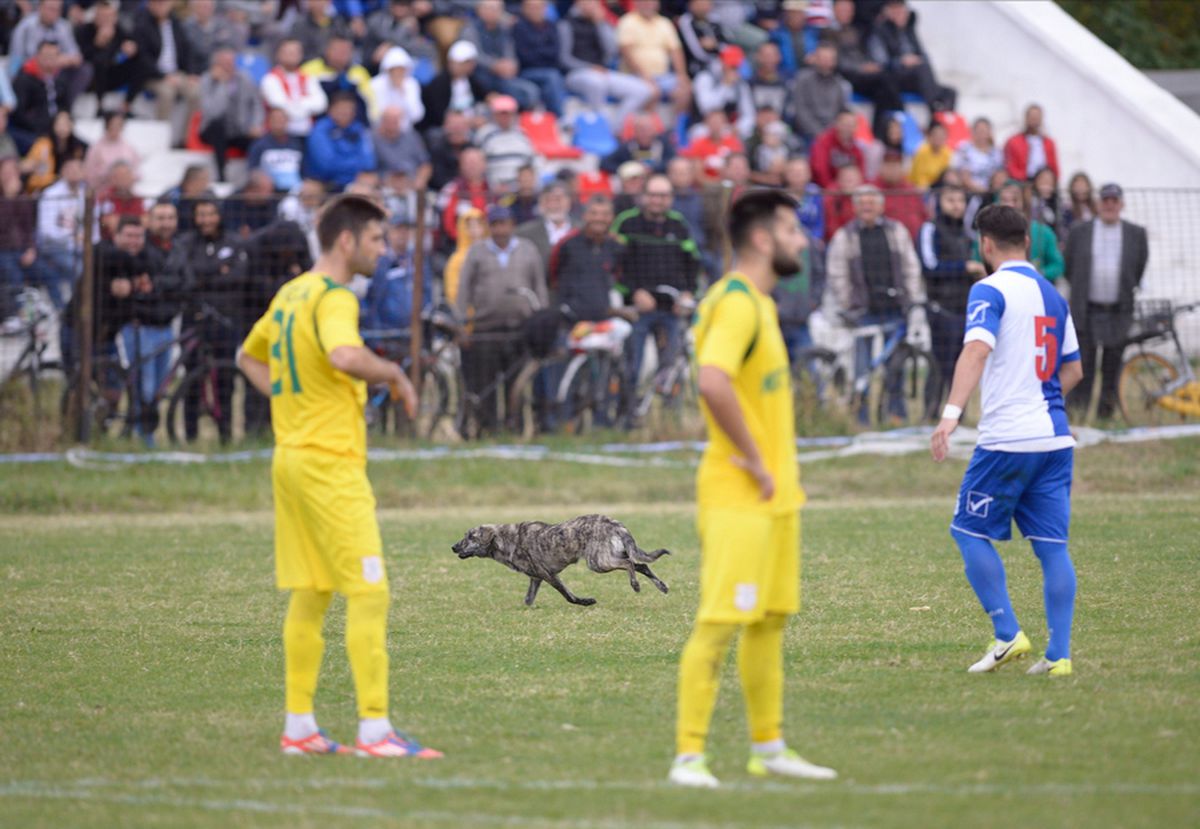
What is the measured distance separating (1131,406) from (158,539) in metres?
9.54

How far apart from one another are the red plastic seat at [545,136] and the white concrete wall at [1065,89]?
6446 mm

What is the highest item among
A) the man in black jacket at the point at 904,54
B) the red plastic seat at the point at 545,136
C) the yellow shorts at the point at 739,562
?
the man in black jacket at the point at 904,54

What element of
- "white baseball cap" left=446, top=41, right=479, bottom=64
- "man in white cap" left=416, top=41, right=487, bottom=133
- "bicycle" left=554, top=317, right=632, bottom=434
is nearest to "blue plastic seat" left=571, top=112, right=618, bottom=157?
"man in white cap" left=416, top=41, right=487, bottom=133

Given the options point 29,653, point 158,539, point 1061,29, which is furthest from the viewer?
point 1061,29

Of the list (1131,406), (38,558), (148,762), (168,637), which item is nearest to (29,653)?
(168,637)

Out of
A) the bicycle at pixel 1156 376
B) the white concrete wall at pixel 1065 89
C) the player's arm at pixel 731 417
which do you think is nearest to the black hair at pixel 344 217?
the player's arm at pixel 731 417

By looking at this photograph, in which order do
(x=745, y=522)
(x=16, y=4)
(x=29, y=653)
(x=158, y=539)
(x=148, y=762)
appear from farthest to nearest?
(x=16, y=4) < (x=158, y=539) < (x=29, y=653) < (x=148, y=762) < (x=745, y=522)

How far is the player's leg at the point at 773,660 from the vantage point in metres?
6.09

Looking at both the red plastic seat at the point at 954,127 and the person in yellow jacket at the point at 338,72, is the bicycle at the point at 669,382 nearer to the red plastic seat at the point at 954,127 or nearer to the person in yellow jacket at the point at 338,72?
the person in yellow jacket at the point at 338,72

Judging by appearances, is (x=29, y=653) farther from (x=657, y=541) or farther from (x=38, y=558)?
(x=657, y=541)

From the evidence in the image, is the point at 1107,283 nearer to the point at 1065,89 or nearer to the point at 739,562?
the point at 1065,89

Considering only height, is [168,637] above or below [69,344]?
below

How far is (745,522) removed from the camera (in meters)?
5.96

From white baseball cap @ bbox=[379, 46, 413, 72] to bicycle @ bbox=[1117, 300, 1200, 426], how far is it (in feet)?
30.7
